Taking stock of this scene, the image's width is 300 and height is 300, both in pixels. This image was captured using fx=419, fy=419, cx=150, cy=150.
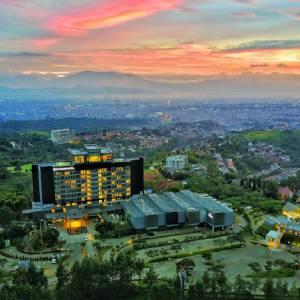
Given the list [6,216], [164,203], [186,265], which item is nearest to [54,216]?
[6,216]

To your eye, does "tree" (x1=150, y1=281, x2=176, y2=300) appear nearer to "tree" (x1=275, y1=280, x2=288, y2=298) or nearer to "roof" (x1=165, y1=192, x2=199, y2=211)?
"tree" (x1=275, y1=280, x2=288, y2=298)

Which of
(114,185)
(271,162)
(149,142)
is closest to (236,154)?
(271,162)

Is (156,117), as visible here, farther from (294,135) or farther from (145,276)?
(145,276)

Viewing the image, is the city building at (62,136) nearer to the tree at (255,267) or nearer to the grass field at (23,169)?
the grass field at (23,169)

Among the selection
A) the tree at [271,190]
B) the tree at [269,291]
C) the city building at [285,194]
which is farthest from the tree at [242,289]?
the city building at [285,194]

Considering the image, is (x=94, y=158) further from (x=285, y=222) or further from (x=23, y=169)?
(x=23, y=169)
